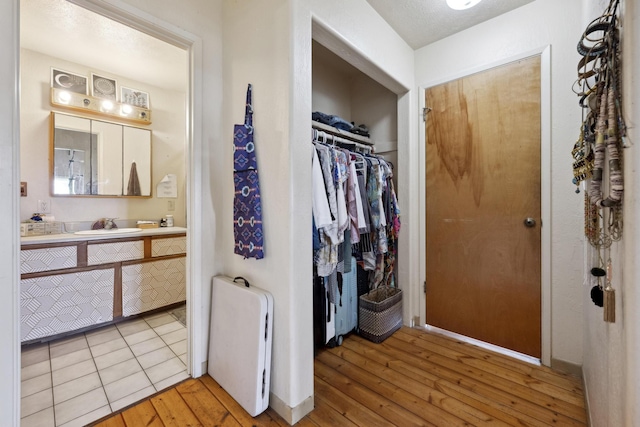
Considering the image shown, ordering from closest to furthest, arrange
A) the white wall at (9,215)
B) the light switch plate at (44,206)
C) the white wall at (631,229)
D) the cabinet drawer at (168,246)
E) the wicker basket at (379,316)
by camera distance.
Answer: the white wall at (631,229) < the white wall at (9,215) < the wicker basket at (379,316) < the light switch plate at (44,206) < the cabinet drawer at (168,246)

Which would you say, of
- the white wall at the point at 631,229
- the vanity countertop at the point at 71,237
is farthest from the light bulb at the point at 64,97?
the white wall at the point at 631,229

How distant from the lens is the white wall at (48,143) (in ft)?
7.59

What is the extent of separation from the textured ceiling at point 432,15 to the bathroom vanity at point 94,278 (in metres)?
2.75

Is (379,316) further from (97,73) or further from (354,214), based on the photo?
(97,73)

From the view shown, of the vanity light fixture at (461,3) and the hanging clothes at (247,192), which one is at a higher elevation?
the vanity light fixture at (461,3)

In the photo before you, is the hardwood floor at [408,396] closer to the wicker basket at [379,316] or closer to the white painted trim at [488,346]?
the white painted trim at [488,346]

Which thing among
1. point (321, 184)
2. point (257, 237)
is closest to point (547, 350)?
point (321, 184)

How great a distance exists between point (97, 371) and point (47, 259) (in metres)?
0.98

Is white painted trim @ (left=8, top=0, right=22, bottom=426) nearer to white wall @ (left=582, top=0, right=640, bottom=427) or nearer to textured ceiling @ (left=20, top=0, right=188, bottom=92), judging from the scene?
textured ceiling @ (left=20, top=0, right=188, bottom=92)

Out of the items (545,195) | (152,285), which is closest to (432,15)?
(545,195)

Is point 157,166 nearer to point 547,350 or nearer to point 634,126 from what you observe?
point 634,126

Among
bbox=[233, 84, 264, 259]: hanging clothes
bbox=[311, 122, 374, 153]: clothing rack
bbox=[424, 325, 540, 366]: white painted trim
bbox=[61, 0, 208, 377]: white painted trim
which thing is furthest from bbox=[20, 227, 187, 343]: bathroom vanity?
bbox=[424, 325, 540, 366]: white painted trim

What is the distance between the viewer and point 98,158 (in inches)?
105

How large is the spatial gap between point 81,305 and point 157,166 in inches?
62.9
